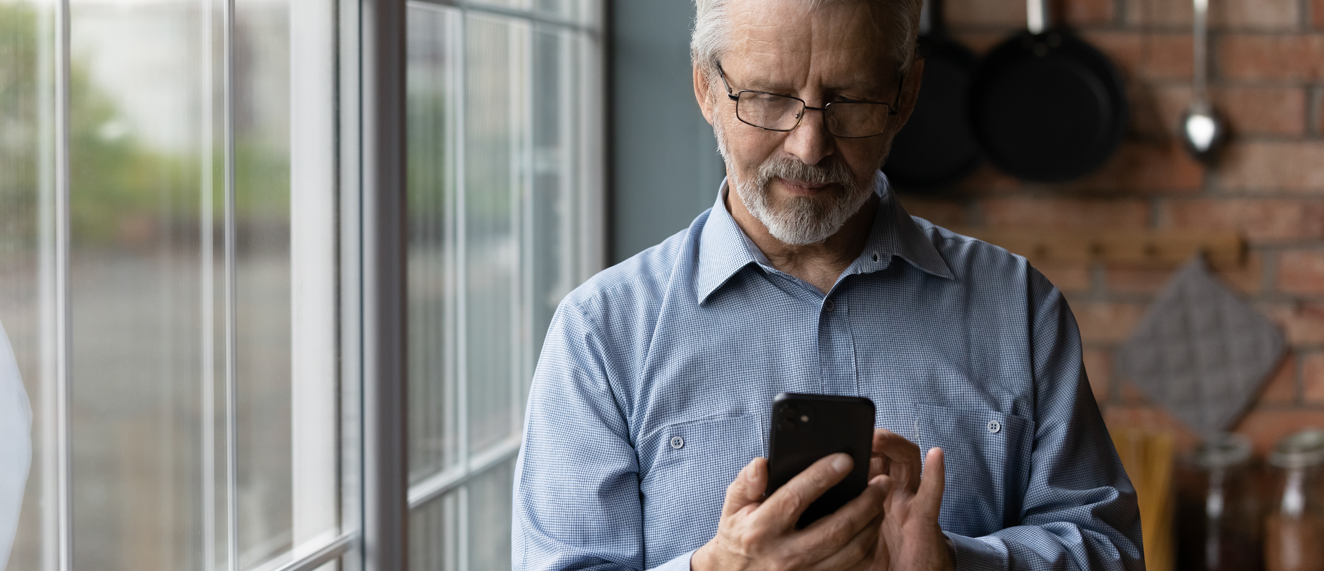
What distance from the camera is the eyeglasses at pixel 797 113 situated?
2.73ft

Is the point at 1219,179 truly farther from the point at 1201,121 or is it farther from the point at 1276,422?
the point at 1276,422

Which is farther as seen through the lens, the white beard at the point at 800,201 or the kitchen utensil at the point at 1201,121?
the kitchen utensil at the point at 1201,121

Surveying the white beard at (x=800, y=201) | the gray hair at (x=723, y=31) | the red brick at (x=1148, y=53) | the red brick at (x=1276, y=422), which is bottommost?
the red brick at (x=1276, y=422)

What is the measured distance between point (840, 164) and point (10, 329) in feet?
2.21

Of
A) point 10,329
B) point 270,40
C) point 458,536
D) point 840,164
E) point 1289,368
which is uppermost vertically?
point 270,40

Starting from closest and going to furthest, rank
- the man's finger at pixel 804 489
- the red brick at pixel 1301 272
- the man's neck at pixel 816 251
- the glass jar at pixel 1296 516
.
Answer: the man's finger at pixel 804 489, the man's neck at pixel 816 251, the glass jar at pixel 1296 516, the red brick at pixel 1301 272

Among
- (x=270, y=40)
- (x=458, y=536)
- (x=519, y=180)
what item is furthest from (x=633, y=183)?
(x=270, y=40)

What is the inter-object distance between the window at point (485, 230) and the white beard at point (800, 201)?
2.50ft

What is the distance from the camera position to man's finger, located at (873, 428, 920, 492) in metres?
0.79

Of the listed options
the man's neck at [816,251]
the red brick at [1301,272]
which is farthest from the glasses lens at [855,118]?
the red brick at [1301,272]

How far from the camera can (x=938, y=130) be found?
2365 millimetres

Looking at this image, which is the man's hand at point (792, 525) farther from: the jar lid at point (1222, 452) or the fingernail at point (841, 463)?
the jar lid at point (1222, 452)

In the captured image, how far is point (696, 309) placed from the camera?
0.92 metres

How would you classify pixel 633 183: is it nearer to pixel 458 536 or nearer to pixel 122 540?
pixel 458 536
